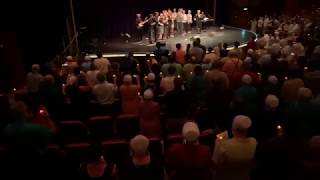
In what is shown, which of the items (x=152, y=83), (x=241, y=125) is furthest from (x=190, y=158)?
(x=152, y=83)

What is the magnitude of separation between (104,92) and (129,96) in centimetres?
44

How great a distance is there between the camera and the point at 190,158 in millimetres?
4582

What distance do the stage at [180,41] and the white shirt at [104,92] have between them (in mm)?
7650

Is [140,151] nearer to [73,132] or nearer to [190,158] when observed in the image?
[190,158]

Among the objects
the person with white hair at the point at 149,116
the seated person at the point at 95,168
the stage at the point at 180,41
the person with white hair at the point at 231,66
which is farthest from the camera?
the stage at the point at 180,41

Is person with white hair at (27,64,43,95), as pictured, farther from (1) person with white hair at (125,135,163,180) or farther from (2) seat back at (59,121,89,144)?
(1) person with white hair at (125,135,163,180)

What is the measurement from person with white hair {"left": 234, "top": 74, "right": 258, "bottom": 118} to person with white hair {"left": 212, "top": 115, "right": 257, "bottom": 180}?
5.22 feet

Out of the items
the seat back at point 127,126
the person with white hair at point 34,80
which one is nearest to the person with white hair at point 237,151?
the seat back at point 127,126

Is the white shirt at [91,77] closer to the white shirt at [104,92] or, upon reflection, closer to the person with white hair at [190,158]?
the white shirt at [104,92]

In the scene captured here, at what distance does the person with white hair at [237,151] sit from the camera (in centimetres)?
469

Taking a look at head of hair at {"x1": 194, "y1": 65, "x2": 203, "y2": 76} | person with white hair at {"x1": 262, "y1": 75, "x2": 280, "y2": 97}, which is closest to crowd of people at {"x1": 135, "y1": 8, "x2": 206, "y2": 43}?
head of hair at {"x1": 194, "y1": 65, "x2": 203, "y2": 76}

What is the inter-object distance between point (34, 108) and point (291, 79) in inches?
172

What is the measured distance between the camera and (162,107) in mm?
7004

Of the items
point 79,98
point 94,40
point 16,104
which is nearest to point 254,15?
point 94,40
